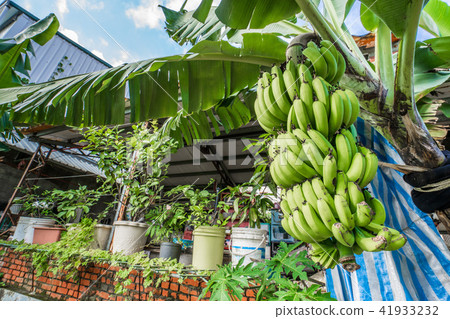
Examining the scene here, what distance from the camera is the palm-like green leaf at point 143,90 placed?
46.6 inches

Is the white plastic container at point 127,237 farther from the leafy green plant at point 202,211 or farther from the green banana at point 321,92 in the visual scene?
the green banana at point 321,92

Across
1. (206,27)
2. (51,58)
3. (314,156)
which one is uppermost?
(51,58)

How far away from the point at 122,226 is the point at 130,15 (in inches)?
61.7

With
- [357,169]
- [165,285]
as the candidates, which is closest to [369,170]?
[357,169]

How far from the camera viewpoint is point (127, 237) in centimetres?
175

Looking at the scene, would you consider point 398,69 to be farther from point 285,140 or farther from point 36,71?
point 36,71

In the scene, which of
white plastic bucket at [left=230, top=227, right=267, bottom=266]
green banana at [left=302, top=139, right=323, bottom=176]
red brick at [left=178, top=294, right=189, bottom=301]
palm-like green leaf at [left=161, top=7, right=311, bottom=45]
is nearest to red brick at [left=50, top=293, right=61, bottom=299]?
red brick at [left=178, top=294, right=189, bottom=301]

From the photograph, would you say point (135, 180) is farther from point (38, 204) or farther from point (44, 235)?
point (38, 204)

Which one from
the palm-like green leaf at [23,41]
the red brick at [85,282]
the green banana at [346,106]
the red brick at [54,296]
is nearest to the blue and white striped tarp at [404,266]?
the green banana at [346,106]

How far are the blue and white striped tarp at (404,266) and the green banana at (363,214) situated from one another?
69 cm

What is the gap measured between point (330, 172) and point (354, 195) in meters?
0.08

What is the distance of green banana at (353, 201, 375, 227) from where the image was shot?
20.3 inches

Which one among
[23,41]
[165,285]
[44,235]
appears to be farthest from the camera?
[44,235]

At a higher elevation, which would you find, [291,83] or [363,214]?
[291,83]
